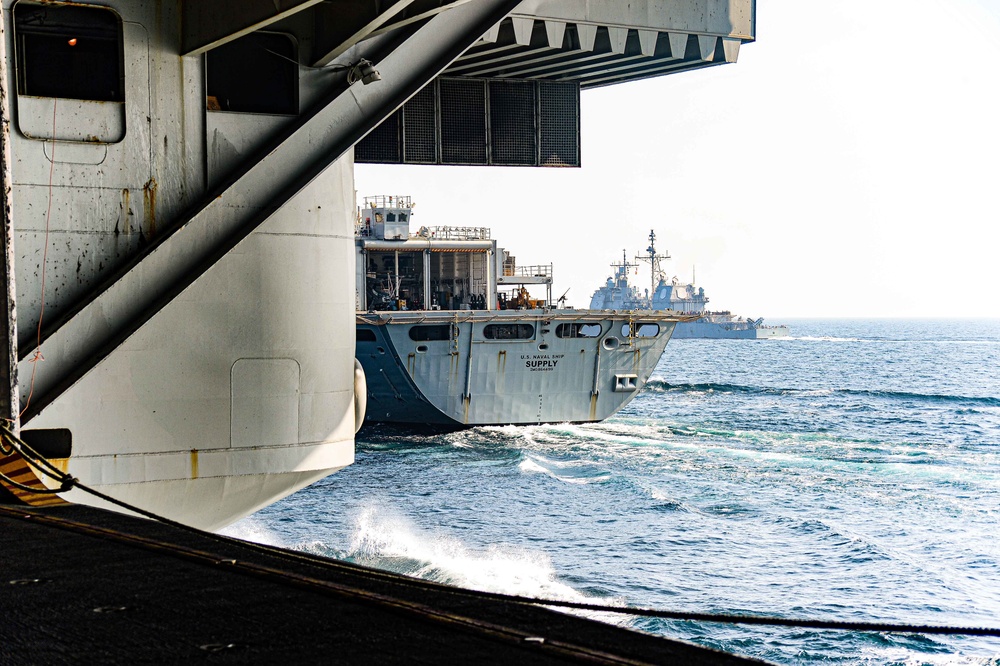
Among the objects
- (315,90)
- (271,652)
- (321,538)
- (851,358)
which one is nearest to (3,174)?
(315,90)

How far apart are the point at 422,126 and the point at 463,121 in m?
0.63

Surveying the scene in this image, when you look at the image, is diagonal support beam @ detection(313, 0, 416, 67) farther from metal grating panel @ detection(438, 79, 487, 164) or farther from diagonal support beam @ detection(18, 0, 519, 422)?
metal grating panel @ detection(438, 79, 487, 164)

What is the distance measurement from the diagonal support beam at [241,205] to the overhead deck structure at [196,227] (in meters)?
0.02

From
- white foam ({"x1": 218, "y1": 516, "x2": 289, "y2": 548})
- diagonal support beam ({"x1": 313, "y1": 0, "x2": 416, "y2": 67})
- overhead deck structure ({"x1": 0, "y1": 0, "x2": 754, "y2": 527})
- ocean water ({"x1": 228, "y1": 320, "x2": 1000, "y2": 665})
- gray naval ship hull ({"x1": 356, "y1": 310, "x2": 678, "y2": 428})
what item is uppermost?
diagonal support beam ({"x1": 313, "y1": 0, "x2": 416, "y2": 67})

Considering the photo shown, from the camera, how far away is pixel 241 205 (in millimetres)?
9719

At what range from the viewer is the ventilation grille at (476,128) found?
48.2 ft

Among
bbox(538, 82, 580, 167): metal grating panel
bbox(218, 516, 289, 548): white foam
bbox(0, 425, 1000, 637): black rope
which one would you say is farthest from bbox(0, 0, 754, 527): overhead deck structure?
bbox(218, 516, 289, 548): white foam

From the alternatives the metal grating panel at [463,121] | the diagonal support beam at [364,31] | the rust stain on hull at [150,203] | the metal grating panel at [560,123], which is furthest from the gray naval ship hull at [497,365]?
the rust stain on hull at [150,203]

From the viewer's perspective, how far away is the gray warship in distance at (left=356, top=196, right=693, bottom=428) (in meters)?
48.6

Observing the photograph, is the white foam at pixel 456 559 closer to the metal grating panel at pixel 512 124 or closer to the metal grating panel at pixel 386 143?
the metal grating panel at pixel 512 124

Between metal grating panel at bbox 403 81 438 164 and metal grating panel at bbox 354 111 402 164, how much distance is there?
0.11m

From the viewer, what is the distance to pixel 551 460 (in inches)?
1650

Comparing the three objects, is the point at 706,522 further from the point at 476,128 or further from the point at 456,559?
the point at 476,128

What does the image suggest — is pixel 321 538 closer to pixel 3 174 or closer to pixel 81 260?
pixel 81 260
